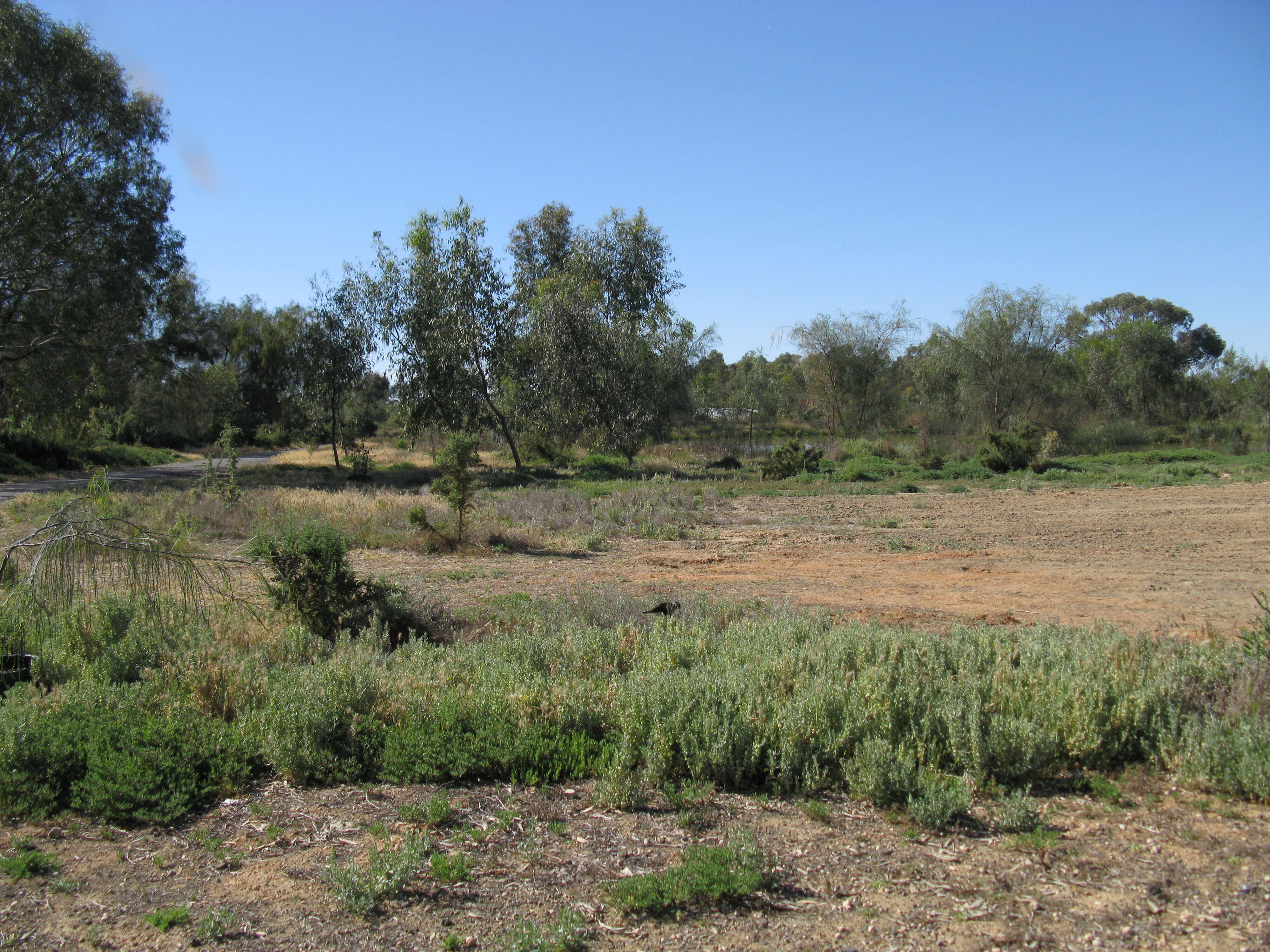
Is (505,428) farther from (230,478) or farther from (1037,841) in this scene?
(1037,841)

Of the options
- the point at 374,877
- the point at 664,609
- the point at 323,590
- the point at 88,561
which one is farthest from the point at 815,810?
the point at 323,590

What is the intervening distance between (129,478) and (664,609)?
25.1 metres

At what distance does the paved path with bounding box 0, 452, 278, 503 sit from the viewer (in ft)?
71.8

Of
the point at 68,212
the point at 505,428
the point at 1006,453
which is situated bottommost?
the point at 1006,453

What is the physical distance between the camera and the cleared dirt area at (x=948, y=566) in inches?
385

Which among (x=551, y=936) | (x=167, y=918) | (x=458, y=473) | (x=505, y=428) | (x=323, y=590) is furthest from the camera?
(x=505, y=428)

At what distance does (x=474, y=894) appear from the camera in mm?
3670

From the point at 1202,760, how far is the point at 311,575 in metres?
7.32

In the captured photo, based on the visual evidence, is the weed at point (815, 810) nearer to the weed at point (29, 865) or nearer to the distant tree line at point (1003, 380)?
the weed at point (29, 865)

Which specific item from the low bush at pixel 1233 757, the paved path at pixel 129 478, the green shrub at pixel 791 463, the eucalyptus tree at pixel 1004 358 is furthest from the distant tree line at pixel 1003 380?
the low bush at pixel 1233 757

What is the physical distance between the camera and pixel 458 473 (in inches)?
547

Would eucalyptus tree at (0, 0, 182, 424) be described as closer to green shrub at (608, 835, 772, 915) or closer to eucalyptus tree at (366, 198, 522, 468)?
eucalyptus tree at (366, 198, 522, 468)

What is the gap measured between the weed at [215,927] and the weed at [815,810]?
2.81 meters

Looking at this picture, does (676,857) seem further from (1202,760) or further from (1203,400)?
(1203,400)
